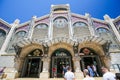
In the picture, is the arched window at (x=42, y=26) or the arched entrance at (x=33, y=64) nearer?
the arched entrance at (x=33, y=64)

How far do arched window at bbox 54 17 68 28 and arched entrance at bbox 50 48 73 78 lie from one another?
21.0 ft

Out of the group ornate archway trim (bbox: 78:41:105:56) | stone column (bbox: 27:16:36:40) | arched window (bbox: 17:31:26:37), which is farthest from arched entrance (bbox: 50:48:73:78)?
arched window (bbox: 17:31:26:37)

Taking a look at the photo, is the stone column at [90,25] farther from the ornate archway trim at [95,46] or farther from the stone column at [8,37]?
the stone column at [8,37]

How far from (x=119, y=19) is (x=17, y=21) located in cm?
1878

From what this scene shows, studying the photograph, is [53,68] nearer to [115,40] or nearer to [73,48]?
[73,48]

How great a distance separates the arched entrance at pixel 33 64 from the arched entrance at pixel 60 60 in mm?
1648

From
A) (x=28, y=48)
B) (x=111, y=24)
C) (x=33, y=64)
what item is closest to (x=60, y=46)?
(x=28, y=48)

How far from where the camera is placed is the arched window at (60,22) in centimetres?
2067

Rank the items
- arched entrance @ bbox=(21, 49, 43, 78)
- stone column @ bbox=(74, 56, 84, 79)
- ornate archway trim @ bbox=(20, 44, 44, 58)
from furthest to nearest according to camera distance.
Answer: arched entrance @ bbox=(21, 49, 43, 78) < ornate archway trim @ bbox=(20, 44, 44, 58) < stone column @ bbox=(74, 56, 84, 79)

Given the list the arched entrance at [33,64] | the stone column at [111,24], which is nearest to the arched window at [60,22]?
the arched entrance at [33,64]

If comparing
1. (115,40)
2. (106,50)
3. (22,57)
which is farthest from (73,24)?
(22,57)

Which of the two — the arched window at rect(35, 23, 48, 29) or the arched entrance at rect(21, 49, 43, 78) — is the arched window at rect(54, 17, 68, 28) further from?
the arched entrance at rect(21, 49, 43, 78)

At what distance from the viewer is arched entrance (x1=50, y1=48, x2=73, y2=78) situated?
48.4ft

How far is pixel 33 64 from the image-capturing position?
15.5 meters
